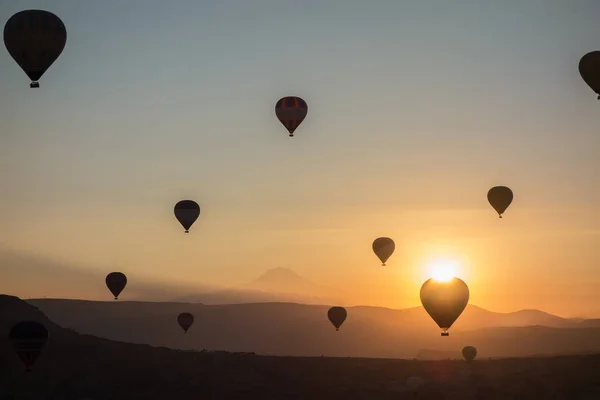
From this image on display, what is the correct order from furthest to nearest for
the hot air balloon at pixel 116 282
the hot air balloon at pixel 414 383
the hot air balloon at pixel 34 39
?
the hot air balloon at pixel 116 282
the hot air balloon at pixel 414 383
the hot air balloon at pixel 34 39

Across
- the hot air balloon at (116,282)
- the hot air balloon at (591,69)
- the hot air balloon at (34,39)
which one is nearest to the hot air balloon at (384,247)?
the hot air balloon at (116,282)

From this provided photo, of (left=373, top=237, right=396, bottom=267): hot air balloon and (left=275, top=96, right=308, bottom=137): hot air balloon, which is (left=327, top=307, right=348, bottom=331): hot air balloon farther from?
(left=275, top=96, right=308, bottom=137): hot air balloon

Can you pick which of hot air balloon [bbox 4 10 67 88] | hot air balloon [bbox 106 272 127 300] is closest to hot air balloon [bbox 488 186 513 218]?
hot air balloon [bbox 4 10 67 88]

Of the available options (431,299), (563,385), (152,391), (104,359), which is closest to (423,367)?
(563,385)

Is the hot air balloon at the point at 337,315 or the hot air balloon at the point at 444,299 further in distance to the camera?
the hot air balloon at the point at 337,315

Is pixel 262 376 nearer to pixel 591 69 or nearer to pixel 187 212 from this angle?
pixel 187 212

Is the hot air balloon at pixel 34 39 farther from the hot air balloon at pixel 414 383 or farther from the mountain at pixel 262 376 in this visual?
the hot air balloon at pixel 414 383

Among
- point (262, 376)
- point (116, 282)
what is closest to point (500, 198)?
point (262, 376)

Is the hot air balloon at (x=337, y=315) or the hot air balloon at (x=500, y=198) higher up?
the hot air balloon at (x=337, y=315)
